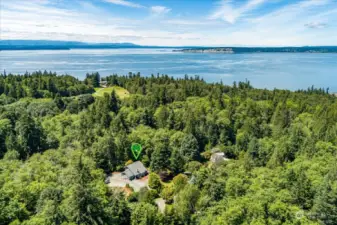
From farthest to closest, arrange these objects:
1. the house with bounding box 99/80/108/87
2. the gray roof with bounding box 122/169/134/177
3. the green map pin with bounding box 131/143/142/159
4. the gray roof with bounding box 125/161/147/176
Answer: the house with bounding box 99/80/108/87 → the green map pin with bounding box 131/143/142/159 → the gray roof with bounding box 125/161/147/176 → the gray roof with bounding box 122/169/134/177

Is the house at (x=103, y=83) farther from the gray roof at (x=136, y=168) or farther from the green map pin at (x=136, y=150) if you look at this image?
the gray roof at (x=136, y=168)

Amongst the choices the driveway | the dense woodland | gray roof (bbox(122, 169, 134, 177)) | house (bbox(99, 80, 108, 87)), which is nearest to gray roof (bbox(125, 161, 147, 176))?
gray roof (bbox(122, 169, 134, 177))

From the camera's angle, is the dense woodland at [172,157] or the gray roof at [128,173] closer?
the dense woodland at [172,157]

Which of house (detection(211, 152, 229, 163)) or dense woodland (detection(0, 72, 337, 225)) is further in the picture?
→ house (detection(211, 152, 229, 163))

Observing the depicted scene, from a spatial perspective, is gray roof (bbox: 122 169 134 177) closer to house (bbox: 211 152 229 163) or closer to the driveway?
the driveway

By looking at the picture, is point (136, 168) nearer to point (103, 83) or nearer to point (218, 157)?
point (218, 157)

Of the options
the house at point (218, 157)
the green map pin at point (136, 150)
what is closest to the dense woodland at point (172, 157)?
the green map pin at point (136, 150)

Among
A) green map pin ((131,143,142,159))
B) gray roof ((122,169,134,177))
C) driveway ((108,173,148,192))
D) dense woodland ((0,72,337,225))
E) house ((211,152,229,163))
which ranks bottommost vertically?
driveway ((108,173,148,192))
